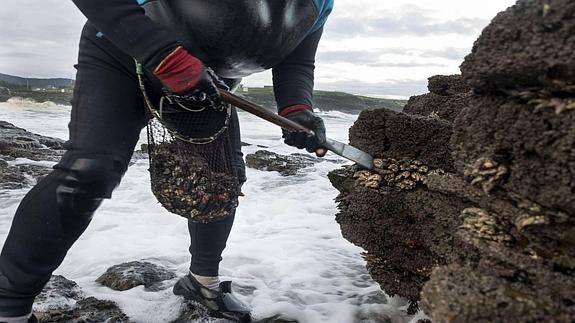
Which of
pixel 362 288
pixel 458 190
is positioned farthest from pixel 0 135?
pixel 458 190

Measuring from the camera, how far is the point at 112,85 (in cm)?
212

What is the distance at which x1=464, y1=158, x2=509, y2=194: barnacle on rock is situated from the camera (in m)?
1.40

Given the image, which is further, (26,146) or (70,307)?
(26,146)

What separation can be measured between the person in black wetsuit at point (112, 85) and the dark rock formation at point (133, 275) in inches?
38.7

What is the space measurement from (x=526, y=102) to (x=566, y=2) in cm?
28

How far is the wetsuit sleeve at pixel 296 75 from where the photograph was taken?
2844mm

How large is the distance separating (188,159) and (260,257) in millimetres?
1812

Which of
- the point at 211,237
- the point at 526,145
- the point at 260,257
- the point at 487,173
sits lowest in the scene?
the point at 260,257

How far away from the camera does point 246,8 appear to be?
2.06 metres

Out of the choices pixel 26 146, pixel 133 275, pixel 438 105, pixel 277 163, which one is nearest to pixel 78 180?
pixel 133 275

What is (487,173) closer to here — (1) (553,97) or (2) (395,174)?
(1) (553,97)

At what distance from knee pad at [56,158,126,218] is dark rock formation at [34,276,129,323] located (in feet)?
2.64

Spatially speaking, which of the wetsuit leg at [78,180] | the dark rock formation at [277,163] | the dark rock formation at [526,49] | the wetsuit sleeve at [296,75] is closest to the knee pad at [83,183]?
the wetsuit leg at [78,180]

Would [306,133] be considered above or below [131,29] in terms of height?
below
